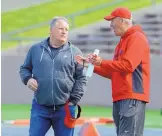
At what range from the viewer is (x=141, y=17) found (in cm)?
2383

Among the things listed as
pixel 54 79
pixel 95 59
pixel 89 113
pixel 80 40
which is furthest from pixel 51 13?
pixel 95 59

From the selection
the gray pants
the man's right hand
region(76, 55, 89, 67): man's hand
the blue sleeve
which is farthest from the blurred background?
the gray pants

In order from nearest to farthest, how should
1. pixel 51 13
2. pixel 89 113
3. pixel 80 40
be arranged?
pixel 89 113 → pixel 80 40 → pixel 51 13

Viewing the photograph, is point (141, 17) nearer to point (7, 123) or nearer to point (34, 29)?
point (34, 29)

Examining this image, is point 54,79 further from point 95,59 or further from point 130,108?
point 130,108

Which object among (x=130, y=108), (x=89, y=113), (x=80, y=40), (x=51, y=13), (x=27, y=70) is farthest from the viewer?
(x=51, y=13)

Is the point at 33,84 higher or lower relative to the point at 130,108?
higher

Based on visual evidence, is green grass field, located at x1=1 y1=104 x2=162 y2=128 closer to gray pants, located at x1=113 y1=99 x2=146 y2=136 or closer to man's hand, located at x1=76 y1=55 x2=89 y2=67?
man's hand, located at x1=76 y1=55 x2=89 y2=67

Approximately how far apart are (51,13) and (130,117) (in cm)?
2087

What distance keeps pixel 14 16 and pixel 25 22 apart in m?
0.84

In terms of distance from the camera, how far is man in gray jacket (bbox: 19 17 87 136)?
8078 millimetres

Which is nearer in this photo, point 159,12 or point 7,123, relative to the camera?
point 7,123

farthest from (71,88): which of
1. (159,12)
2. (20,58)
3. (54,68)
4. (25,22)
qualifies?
(25,22)

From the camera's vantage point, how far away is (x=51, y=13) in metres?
28.3
